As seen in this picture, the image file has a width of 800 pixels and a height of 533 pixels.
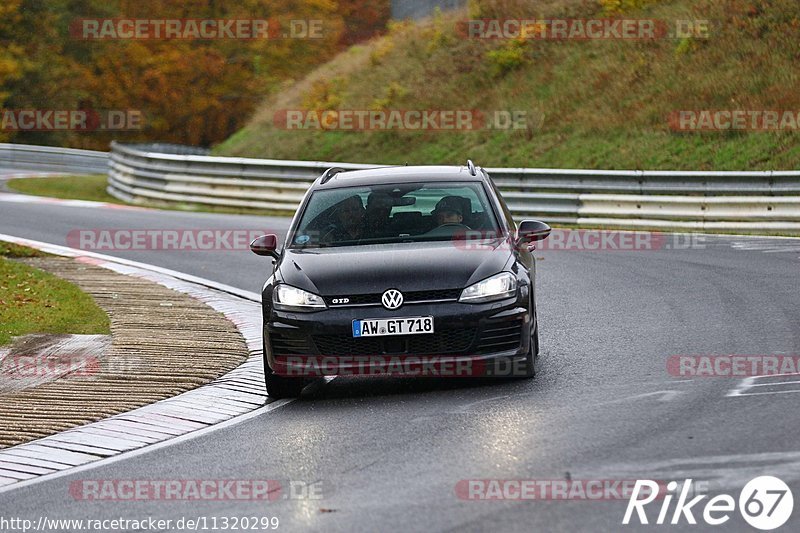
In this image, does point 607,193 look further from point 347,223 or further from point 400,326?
point 400,326

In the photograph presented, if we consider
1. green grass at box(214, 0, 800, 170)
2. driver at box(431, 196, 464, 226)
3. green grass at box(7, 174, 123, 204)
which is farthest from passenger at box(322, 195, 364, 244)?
green grass at box(7, 174, 123, 204)

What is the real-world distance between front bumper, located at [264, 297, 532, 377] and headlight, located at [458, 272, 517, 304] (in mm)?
49

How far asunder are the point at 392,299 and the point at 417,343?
0.35 meters

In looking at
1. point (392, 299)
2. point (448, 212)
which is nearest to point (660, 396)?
point (392, 299)

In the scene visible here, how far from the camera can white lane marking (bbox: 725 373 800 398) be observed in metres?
8.82

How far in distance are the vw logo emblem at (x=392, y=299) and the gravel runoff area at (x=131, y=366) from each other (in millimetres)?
1882

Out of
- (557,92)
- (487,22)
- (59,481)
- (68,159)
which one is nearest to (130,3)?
(68,159)

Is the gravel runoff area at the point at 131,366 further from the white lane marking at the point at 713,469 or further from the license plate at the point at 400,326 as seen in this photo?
the white lane marking at the point at 713,469

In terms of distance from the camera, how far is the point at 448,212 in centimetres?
1056

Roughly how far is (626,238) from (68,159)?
98.1ft

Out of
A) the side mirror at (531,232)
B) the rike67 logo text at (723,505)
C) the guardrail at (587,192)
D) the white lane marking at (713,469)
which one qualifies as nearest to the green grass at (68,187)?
the guardrail at (587,192)

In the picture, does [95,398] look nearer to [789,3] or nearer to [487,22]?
[789,3]

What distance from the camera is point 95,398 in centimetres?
991

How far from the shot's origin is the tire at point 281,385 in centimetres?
977
